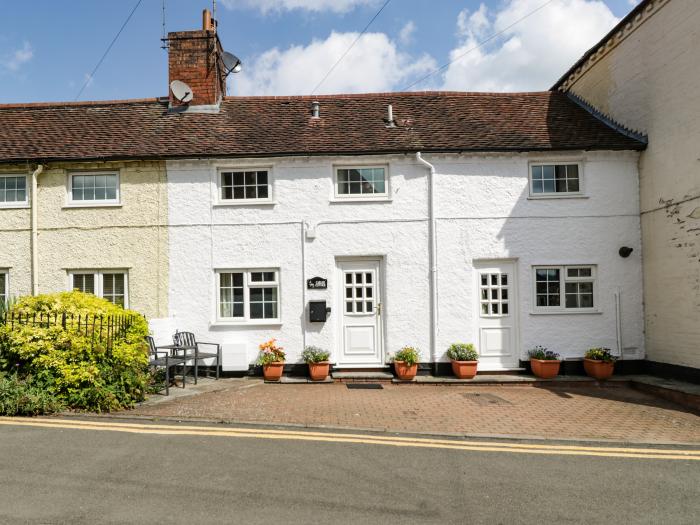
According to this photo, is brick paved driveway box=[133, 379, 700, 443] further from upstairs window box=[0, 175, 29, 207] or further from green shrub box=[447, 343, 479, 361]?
A: upstairs window box=[0, 175, 29, 207]

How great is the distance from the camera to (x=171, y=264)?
11672 mm

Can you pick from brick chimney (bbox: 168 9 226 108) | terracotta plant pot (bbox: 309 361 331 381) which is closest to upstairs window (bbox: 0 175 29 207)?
brick chimney (bbox: 168 9 226 108)

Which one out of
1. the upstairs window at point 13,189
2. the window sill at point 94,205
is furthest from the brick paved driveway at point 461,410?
the upstairs window at point 13,189

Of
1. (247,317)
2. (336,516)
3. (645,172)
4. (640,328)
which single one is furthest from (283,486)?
(645,172)

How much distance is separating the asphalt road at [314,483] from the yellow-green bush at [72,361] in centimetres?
128

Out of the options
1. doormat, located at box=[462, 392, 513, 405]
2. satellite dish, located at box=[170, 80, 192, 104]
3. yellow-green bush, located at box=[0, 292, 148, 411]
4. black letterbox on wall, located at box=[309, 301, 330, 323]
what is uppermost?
satellite dish, located at box=[170, 80, 192, 104]

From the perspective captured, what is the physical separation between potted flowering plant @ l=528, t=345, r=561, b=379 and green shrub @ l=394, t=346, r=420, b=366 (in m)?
2.62

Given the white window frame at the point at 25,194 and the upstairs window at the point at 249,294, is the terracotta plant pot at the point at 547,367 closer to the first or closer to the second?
the upstairs window at the point at 249,294

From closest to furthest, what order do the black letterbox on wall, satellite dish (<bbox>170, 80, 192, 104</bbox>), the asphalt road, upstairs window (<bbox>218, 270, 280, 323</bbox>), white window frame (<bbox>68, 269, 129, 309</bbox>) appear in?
the asphalt road
the black letterbox on wall
upstairs window (<bbox>218, 270, 280, 323</bbox>)
white window frame (<bbox>68, 269, 129, 309</bbox>)
satellite dish (<bbox>170, 80, 192, 104</bbox>)

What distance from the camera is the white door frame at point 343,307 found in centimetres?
1159

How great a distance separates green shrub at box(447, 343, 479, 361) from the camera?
11.1 m

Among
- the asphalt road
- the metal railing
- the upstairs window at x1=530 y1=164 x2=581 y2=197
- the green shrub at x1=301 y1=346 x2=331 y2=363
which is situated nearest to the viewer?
the asphalt road

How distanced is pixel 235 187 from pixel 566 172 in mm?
7968

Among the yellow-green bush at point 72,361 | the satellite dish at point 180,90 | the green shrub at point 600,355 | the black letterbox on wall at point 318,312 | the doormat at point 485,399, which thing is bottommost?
the doormat at point 485,399
